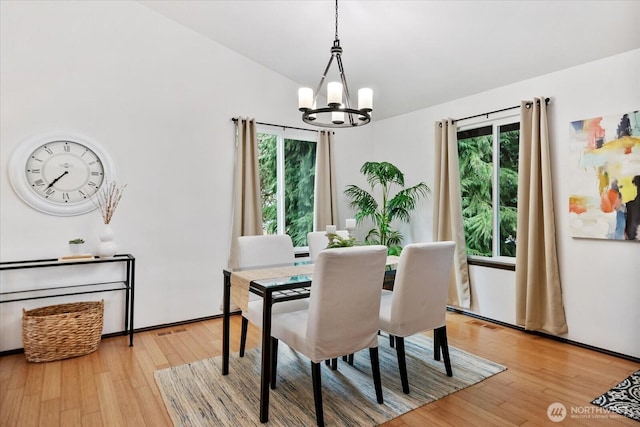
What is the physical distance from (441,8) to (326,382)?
2.97 meters

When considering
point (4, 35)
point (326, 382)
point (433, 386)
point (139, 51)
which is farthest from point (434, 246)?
point (4, 35)

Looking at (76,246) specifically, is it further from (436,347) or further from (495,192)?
(495,192)

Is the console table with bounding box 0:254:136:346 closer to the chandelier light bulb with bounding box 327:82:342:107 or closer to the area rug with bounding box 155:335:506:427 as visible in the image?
the area rug with bounding box 155:335:506:427

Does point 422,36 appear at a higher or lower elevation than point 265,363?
higher

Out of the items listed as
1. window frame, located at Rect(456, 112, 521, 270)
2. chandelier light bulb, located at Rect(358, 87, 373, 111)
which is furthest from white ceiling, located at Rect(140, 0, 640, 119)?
chandelier light bulb, located at Rect(358, 87, 373, 111)

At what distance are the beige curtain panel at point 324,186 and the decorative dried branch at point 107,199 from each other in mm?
2243

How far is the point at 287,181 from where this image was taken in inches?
186

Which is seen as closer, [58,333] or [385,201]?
[58,333]

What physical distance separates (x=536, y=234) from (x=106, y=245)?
151 inches

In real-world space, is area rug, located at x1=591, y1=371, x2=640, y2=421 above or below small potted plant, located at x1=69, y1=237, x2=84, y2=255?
below

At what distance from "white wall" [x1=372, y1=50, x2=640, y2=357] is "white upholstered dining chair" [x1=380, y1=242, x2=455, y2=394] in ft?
4.81

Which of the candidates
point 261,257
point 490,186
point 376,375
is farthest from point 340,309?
point 490,186

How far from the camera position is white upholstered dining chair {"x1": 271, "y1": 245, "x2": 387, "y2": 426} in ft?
6.68

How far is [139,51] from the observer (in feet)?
12.0
